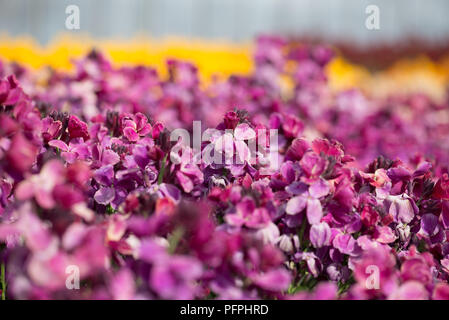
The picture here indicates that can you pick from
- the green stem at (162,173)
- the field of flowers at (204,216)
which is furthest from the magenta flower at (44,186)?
the green stem at (162,173)

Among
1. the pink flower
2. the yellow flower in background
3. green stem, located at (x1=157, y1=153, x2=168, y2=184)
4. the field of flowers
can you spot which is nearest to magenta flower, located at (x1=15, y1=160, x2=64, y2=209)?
the field of flowers

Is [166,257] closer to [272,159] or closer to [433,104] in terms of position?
[272,159]

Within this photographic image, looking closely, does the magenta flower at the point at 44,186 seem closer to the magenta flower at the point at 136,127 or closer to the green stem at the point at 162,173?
the green stem at the point at 162,173

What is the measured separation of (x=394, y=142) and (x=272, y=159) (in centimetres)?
147

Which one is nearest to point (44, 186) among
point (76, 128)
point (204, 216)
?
point (204, 216)

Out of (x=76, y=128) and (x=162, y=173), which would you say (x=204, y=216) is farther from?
(x=76, y=128)

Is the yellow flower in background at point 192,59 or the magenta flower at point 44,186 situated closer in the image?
the magenta flower at point 44,186

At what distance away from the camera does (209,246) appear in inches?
40.6

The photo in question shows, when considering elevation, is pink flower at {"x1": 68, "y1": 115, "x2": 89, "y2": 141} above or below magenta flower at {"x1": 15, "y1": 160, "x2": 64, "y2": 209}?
above

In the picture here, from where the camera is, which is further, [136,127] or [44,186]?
[136,127]

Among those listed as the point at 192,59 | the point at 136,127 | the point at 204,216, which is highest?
the point at 192,59

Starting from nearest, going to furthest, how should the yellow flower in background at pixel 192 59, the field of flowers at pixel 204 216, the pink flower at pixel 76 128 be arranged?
the field of flowers at pixel 204 216
the pink flower at pixel 76 128
the yellow flower in background at pixel 192 59

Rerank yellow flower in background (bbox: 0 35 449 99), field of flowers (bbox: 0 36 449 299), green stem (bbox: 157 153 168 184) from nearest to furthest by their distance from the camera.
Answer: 1. field of flowers (bbox: 0 36 449 299)
2. green stem (bbox: 157 153 168 184)
3. yellow flower in background (bbox: 0 35 449 99)

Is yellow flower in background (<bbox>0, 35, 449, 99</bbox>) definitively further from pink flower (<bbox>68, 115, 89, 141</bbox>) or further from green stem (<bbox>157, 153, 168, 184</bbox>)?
green stem (<bbox>157, 153, 168, 184</bbox>)
